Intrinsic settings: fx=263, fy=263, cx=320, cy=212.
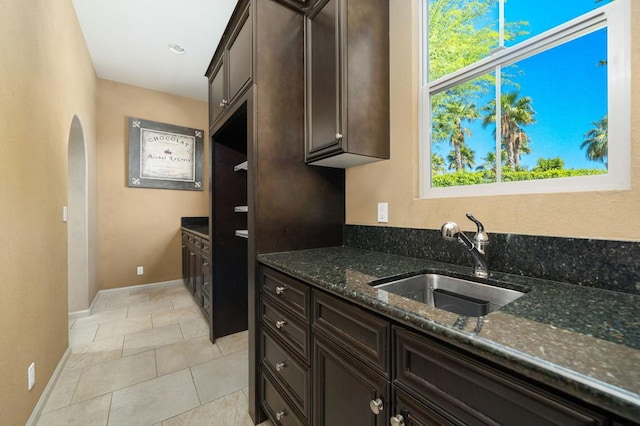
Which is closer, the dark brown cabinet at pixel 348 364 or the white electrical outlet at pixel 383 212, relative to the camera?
the dark brown cabinet at pixel 348 364

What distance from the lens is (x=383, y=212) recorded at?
1640 millimetres

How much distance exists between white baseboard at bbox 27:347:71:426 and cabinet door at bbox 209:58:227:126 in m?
2.22

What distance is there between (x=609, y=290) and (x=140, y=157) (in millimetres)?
4819

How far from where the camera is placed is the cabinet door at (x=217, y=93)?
83.6 inches

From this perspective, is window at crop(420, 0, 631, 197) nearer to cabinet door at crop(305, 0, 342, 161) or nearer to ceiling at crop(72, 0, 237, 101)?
cabinet door at crop(305, 0, 342, 161)

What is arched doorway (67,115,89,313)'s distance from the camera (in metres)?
2.95

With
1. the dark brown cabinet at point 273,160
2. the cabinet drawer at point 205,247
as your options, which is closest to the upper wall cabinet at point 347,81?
the dark brown cabinet at point 273,160

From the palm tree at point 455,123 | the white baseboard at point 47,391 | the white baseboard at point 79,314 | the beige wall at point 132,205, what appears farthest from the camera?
the beige wall at point 132,205

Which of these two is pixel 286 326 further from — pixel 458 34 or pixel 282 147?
pixel 458 34

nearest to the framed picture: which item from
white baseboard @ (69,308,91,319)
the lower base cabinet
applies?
white baseboard @ (69,308,91,319)

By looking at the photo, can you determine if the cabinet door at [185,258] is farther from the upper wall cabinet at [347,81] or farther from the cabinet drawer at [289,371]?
the upper wall cabinet at [347,81]

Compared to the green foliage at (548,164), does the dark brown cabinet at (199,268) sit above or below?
below

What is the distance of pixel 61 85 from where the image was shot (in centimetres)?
215

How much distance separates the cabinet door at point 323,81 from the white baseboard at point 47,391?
2.18m
